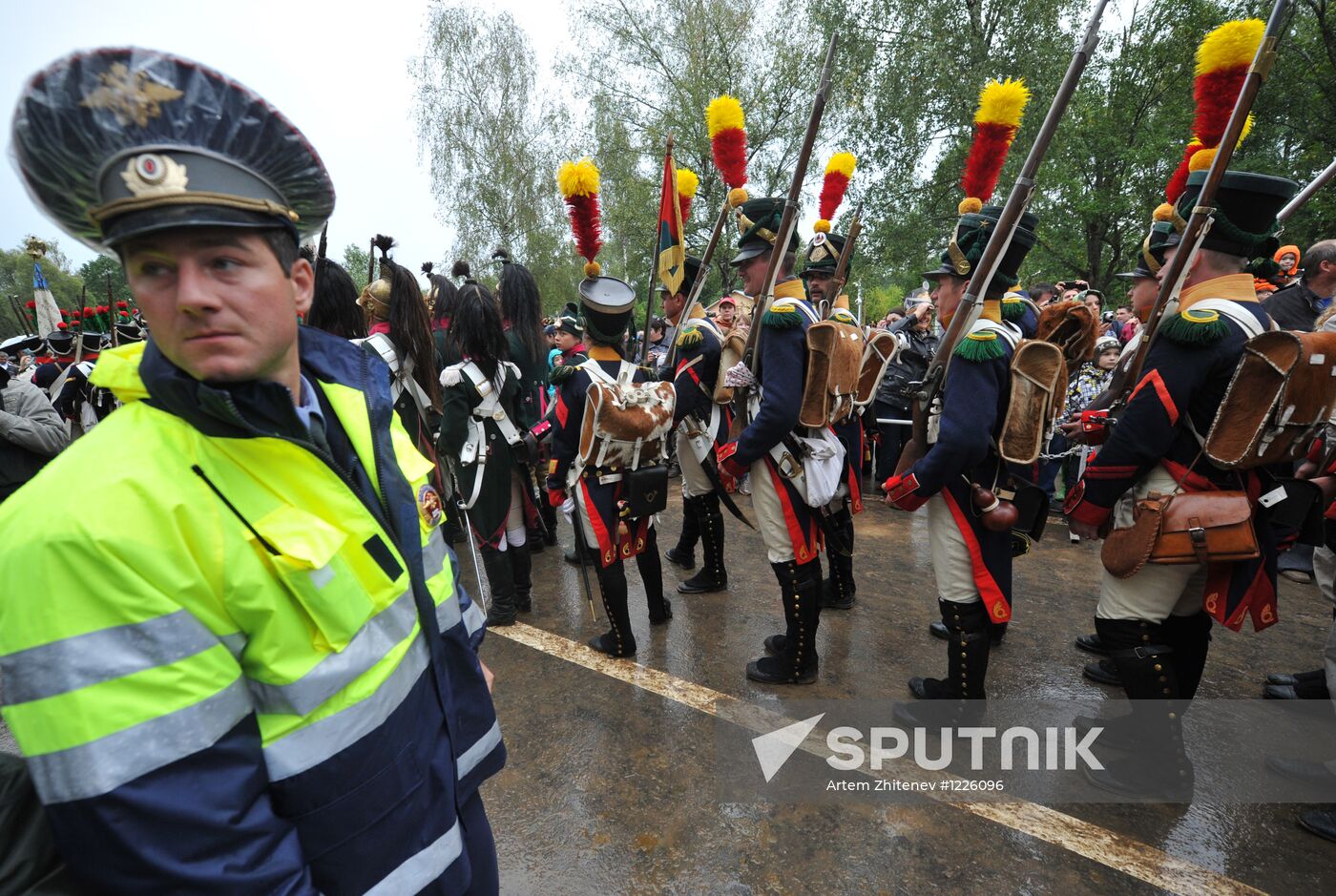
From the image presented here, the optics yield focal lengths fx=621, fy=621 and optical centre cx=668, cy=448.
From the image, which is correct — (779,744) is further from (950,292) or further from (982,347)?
(950,292)

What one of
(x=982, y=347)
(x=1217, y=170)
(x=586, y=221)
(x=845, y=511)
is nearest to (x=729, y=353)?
(x=586, y=221)

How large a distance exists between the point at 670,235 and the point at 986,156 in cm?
181

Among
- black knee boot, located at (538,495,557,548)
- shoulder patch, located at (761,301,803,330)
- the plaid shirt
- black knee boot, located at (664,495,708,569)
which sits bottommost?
black knee boot, located at (538,495,557,548)

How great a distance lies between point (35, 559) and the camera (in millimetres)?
756

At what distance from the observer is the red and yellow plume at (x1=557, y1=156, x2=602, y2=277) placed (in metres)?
3.81

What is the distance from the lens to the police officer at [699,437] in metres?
4.03

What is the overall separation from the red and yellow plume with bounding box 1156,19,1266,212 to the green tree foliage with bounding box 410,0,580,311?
1937cm

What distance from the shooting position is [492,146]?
69.4 feet

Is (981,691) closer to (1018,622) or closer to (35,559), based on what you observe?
(1018,622)

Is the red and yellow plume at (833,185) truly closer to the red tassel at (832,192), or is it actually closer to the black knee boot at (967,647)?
the red tassel at (832,192)

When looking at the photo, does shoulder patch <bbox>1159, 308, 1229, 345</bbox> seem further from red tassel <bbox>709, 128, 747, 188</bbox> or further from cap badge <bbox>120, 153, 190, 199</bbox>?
cap badge <bbox>120, 153, 190, 199</bbox>

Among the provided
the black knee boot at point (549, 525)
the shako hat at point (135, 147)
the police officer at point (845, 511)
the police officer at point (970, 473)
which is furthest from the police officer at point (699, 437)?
the shako hat at point (135, 147)

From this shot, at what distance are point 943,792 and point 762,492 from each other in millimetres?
1595

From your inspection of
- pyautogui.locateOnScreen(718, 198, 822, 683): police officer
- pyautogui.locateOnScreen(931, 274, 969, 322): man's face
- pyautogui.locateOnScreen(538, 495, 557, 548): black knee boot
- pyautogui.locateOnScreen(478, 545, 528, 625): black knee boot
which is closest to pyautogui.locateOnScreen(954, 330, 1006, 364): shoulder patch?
pyautogui.locateOnScreen(931, 274, 969, 322): man's face
